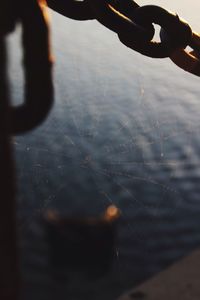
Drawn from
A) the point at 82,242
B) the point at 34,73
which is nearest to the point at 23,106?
the point at 34,73

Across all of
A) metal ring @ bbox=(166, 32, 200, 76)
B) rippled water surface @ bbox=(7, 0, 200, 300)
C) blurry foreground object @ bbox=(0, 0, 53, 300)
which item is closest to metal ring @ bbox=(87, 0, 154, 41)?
metal ring @ bbox=(166, 32, 200, 76)

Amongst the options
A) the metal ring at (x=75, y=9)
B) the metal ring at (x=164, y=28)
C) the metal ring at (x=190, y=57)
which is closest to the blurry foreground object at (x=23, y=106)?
the metal ring at (x=75, y=9)

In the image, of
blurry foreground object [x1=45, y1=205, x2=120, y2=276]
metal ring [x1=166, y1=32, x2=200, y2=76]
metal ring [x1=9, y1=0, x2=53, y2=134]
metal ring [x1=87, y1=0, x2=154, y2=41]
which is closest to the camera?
metal ring [x1=9, y1=0, x2=53, y2=134]

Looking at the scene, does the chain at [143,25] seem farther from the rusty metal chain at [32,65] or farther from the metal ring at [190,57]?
the rusty metal chain at [32,65]

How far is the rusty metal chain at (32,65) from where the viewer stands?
70 cm

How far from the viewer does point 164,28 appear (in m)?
1.36

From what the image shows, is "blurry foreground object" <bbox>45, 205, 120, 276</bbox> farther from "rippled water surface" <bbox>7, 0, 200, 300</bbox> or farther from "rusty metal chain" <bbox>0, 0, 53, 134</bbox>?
"rusty metal chain" <bbox>0, 0, 53, 134</bbox>

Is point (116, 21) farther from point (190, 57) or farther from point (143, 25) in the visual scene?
point (190, 57)

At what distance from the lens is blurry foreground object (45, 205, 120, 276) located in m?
6.89

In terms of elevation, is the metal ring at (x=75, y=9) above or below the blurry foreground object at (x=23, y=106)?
below

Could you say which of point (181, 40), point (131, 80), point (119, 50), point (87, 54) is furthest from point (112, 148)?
point (119, 50)

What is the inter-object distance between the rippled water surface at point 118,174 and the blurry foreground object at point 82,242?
0.34m

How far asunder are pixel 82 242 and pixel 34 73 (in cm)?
715

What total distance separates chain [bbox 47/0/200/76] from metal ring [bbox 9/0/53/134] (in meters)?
0.51
